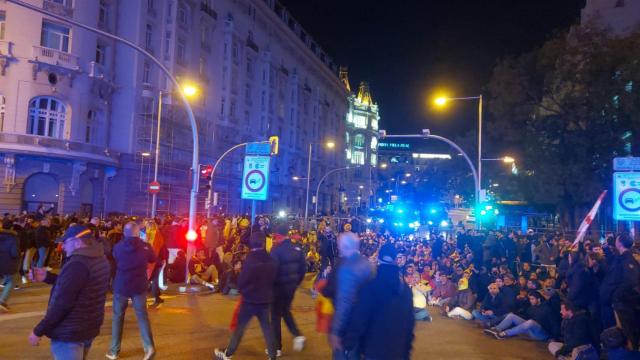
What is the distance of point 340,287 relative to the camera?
5.36 m

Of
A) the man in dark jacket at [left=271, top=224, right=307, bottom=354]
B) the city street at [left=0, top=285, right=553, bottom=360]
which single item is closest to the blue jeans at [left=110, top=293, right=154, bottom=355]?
the city street at [left=0, top=285, right=553, bottom=360]

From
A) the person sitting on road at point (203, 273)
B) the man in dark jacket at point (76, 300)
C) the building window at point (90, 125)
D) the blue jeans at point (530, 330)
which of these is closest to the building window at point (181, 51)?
the building window at point (90, 125)

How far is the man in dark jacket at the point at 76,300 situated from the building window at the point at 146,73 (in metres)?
33.2

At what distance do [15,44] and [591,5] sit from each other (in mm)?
37544

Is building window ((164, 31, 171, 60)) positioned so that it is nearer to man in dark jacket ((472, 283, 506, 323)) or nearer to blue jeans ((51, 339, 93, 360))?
man in dark jacket ((472, 283, 506, 323))

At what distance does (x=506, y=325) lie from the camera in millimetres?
10773

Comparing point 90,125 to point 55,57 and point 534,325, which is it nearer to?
point 55,57

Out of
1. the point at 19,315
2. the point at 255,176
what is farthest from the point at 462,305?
the point at 19,315

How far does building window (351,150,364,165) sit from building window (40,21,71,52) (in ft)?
260

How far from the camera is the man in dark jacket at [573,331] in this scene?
29.3 ft

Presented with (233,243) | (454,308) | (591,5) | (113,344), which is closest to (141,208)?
(233,243)

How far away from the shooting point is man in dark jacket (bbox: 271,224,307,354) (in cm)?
795

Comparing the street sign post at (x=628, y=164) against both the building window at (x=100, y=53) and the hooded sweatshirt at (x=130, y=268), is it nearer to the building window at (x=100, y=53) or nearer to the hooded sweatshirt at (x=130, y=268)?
the hooded sweatshirt at (x=130, y=268)

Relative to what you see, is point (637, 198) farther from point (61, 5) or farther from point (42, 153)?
point (61, 5)
